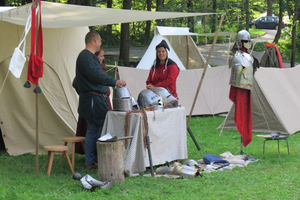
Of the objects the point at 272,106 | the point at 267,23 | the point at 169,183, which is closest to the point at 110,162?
the point at 169,183

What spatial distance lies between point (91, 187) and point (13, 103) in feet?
8.10

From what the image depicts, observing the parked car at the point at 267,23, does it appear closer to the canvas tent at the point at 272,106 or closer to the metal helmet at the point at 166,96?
the canvas tent at the point at 272,106

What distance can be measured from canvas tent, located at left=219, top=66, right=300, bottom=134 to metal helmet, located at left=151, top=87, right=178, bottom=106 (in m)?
2.63

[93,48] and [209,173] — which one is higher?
[93,48]

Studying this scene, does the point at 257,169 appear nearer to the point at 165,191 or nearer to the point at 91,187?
the point at 165,191

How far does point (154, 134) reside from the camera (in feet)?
17.0

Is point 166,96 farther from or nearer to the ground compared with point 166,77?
nearer to the ground

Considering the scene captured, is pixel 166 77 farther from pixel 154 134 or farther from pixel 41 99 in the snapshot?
pixel 41 99

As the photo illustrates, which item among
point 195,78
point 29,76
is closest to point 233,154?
point 29,76

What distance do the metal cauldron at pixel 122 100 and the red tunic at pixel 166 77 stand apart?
0.80 m

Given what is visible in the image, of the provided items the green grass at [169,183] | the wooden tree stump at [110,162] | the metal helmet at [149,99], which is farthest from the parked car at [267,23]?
the wooden tree stump at [110,162]

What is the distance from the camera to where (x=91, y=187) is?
173 inches

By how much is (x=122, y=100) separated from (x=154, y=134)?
50 centimetres

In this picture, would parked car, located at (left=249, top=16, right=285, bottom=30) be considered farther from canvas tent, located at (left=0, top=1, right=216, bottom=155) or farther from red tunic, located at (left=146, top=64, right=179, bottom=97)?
red tunic, located at (left=146, top=64, right=179, bottom=97)
